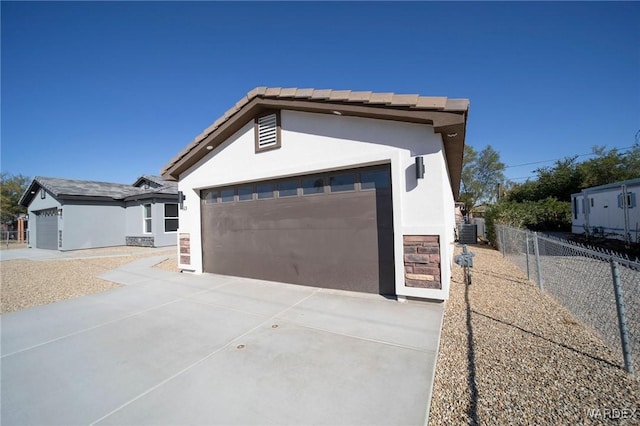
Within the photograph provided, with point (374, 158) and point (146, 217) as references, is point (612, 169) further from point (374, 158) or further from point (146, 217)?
point (146, 217)

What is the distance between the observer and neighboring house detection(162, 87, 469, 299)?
4.50 metres

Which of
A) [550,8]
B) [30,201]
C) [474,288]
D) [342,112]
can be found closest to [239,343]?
[342,112]

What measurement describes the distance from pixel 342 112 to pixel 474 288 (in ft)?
15.2

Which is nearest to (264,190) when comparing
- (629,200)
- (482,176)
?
(629,200)

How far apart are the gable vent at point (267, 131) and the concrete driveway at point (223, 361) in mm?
3615

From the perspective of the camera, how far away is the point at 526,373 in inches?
97.0

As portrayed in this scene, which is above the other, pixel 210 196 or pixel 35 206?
pixel 35 206

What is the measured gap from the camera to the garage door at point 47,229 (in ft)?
51.1

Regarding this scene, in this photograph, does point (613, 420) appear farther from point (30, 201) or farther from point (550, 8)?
point (30, 201)

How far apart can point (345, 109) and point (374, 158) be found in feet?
3.61

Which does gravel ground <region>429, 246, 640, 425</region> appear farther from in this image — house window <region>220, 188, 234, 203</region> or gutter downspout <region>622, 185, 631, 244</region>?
gutter downspout <region>622, 185, 631, 244</region>

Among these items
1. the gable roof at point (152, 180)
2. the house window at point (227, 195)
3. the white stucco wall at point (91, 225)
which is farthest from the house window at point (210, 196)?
the white stucco wall at point (91, 225)

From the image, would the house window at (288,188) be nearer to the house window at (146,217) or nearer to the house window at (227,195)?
the house window at (227,195)

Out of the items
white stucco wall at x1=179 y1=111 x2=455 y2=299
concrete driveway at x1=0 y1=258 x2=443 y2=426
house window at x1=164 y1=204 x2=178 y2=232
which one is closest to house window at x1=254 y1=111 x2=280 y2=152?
white stucco wall at x1=179 y1=111 x2=455 y2=299
